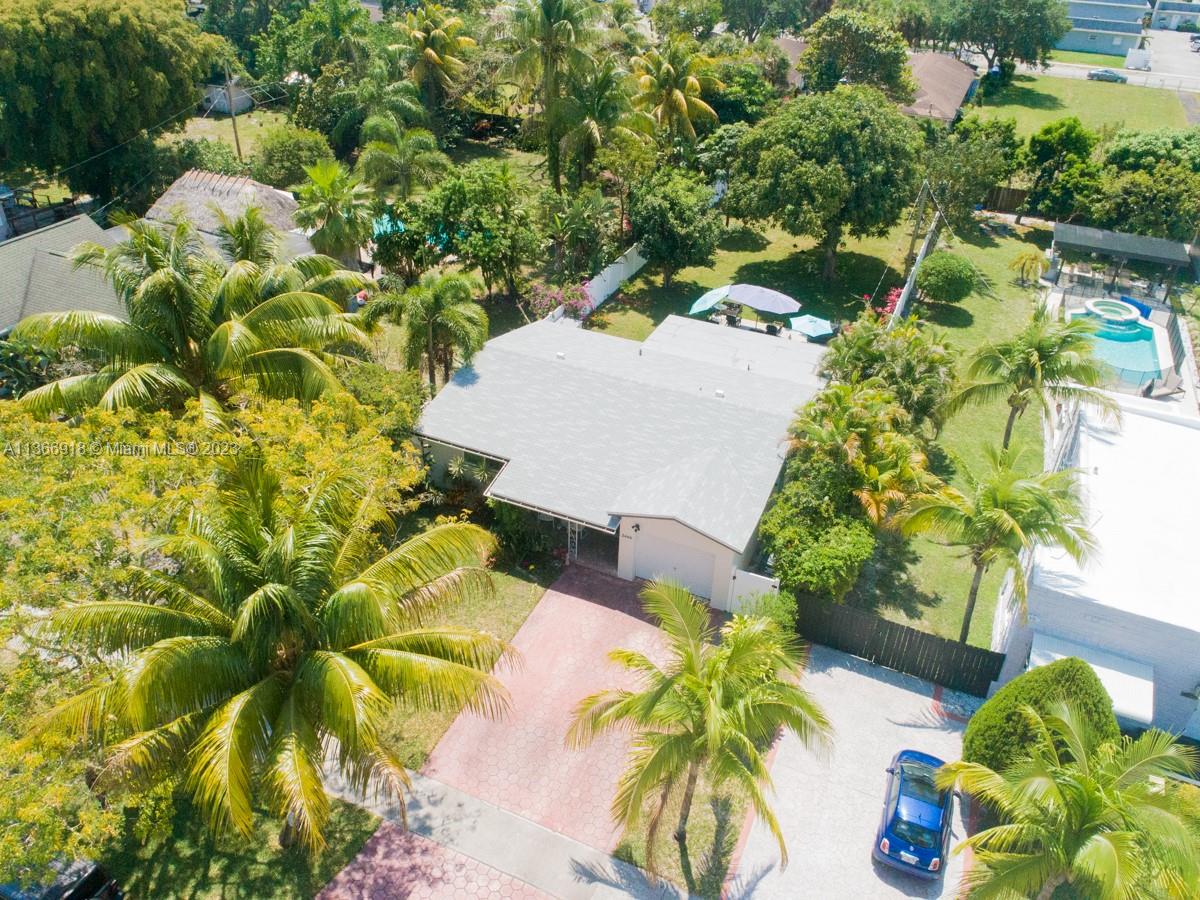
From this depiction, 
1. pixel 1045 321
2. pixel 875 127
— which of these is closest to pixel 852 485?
pixel 1045 321

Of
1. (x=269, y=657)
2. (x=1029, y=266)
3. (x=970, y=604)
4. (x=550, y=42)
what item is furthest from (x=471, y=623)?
(x=1029, y=266)

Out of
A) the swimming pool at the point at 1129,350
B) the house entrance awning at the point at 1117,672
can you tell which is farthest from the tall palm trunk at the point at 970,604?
the swimming pool at the point at 1129,350

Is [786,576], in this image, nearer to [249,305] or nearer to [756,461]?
[756,461]

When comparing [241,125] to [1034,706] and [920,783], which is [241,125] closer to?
[920,783]

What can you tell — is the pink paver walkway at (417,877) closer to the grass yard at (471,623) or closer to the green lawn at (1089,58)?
the grass yard at (471,623)

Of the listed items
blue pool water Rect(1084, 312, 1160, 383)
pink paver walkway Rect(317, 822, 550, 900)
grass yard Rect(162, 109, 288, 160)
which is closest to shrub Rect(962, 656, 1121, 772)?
pink paver walkway Rect(317, 822, 550, 900)
